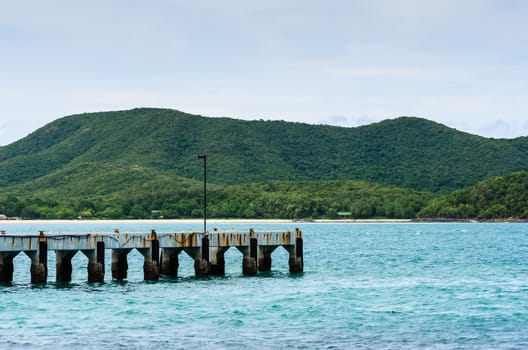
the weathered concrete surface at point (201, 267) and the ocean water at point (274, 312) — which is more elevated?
the weathered concrete surface at point (201, 267)

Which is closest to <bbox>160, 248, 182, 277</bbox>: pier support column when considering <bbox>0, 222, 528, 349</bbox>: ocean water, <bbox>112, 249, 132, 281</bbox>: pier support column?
<bbox>0, 222, 528, 349</bbox>: ocean water

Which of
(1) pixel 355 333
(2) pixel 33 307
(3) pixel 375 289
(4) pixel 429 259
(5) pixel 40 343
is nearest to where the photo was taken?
(5) pixel 40 343

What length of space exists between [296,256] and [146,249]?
11.6 m

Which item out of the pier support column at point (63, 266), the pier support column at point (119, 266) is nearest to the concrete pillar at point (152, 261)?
the pier support column at point (119, 266)

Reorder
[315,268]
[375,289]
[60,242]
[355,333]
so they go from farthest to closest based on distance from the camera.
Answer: [315,268] < [375,289] < [60,242] < [355,333]

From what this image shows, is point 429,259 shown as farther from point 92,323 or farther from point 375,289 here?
point 92,323

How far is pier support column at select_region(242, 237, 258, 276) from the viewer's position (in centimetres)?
6359

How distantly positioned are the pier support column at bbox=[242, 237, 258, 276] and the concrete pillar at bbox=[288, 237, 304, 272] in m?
3.11

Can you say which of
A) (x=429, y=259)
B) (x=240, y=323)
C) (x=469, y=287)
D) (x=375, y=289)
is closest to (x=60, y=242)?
(x=240, y=323)

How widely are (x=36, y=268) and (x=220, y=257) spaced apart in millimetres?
12508

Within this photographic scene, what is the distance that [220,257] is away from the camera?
209 feet

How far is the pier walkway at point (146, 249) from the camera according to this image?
184ft

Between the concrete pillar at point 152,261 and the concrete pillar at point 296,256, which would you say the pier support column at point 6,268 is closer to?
the concrete pillar at point 152,261

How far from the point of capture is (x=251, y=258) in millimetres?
63938
